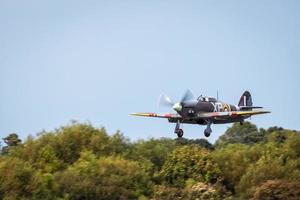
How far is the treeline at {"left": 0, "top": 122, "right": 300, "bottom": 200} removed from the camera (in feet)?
294

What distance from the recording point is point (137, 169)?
98.1 m

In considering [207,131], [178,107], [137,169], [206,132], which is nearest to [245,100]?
[178,107]

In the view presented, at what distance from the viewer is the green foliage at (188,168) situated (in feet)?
332

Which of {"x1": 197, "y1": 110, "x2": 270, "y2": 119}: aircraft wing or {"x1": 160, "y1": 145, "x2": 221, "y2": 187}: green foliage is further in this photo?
{"x1": 160, "y1": 145, "x2": 221, "y2": 187}: green foliage

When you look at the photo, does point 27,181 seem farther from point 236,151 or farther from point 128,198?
point 236,151

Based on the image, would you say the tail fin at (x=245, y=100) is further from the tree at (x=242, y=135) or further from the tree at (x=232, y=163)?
the tree at (x=242, y=135)

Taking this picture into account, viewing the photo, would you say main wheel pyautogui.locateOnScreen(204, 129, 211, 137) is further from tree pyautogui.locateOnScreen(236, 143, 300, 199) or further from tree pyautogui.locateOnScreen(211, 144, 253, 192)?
tree pyautogui.locateOnScreen(211, 144, 253, 192)

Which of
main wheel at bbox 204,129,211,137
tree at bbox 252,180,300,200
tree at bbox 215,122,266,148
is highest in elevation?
tree at bbox 215,122,266,148

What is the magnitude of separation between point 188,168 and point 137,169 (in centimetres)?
712

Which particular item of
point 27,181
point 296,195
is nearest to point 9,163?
point 27,181

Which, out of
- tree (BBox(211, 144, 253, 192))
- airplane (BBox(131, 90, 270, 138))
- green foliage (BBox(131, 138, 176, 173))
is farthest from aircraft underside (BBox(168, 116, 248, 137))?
green foliage (BBox(131, 138, 176, 173))

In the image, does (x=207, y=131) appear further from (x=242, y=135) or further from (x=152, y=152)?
(x=242, y=135)

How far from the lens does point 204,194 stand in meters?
83.4

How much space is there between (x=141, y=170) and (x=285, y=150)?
16730 millimetres
